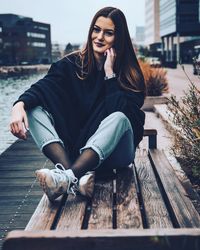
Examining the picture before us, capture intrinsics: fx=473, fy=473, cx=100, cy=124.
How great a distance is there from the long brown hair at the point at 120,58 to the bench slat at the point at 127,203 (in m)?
0.61

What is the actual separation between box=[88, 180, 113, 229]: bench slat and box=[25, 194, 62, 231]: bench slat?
18cm

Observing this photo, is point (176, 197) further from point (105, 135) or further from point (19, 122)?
point (19, 122)

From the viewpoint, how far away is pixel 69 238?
5.00 ft

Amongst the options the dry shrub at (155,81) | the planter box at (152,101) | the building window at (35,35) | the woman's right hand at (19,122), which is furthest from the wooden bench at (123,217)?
the building window at (35,35)

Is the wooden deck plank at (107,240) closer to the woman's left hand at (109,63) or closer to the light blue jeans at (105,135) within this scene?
the light blue jeans at (105,135)

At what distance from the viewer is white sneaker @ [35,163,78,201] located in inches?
93.9

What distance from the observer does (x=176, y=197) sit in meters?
2.51

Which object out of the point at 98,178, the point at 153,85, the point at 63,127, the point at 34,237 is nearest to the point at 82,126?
the point at 63,127

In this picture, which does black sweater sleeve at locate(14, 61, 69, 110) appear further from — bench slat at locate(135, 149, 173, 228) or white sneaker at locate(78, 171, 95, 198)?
bench slat at locate(135, 149, 173, 228)

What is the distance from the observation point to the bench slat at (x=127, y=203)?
6.95 ft

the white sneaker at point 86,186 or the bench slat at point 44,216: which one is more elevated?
the white sneaker at point 86,186

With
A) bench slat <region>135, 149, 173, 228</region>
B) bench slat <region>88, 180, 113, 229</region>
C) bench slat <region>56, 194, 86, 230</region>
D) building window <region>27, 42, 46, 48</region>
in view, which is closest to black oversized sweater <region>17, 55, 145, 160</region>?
bench slat <region>135, 149, 173, 228</region>

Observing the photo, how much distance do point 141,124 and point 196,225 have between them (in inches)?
45.5

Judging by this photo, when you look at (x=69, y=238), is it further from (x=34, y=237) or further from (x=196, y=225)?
(x=196, y=225)
